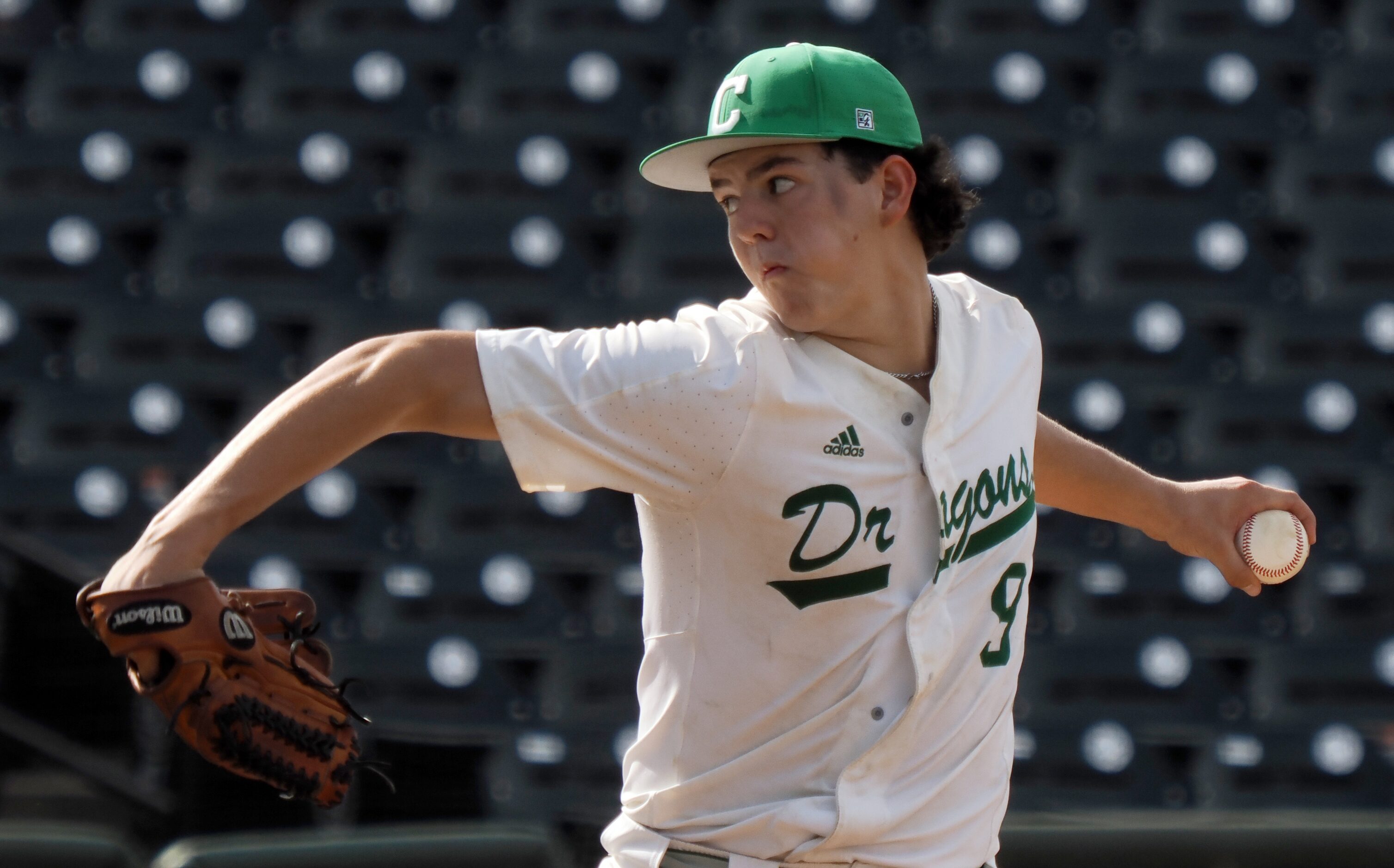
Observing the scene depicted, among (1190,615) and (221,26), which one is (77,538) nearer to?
(221,26)

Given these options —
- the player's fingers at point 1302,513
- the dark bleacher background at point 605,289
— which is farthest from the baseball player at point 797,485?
the dark bleacher background at point 605,289

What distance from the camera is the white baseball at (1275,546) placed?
1993 millimetres

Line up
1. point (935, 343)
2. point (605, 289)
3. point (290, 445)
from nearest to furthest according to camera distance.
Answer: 1. point (290, 445)
2. point (935, 343)
3. point (605, 289)

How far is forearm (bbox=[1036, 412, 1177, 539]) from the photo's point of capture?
6.72 feet

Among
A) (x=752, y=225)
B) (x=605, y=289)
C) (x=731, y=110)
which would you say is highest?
(x=731, y=110)

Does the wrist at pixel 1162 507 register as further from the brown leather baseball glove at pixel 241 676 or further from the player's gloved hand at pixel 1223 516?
the brown leather baseball glove at pixel 241 676

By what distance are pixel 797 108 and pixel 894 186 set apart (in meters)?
0.19

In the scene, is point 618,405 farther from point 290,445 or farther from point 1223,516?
point 1223,516

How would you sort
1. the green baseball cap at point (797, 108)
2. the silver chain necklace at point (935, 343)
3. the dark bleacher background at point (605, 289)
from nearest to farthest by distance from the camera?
the green baseball cap at point (797, 108) < the silver chain necklace at point (935, 343) < the dark bleacher background at point (605, 289)

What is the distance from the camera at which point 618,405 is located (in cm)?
152

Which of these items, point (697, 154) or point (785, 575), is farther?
point (697, 154)

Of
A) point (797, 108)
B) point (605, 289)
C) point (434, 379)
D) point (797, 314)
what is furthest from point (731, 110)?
point (605, 289)

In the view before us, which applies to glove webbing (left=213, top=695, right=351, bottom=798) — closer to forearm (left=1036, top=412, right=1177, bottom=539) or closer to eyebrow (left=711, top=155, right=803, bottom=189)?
eyebrow (left=711, top=155, right=803, bottom=189)

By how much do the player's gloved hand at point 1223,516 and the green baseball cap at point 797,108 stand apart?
2.13ft
